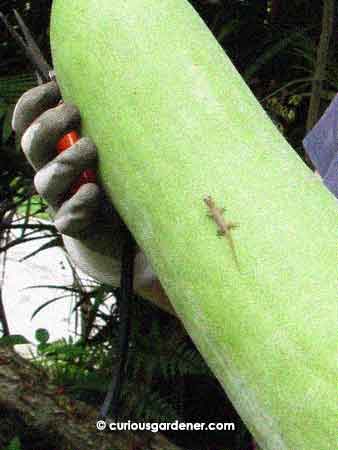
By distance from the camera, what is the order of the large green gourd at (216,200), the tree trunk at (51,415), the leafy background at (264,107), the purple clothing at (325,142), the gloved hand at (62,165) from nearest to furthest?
1. the large green gourd at (216,200)
2. the gloved hand at (62,165)
3. the purple clothing at (325,142)
4. the tree trunk at (51,415)
5. the leafy background at (264,107)

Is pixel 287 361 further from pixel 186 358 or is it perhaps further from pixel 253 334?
pixel 186 358

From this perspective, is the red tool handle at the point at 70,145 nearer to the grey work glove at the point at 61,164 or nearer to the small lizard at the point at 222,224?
the grey work glove at the point at 61,164

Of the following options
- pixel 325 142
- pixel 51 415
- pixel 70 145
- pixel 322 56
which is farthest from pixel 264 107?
pixel 70 145

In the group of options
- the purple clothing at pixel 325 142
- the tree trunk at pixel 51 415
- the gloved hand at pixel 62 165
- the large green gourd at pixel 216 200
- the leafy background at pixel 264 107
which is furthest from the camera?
the leafy background at pixel 264 107

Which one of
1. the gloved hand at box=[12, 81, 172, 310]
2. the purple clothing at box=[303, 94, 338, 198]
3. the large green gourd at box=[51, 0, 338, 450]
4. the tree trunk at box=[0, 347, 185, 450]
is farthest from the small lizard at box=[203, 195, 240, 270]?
the tree trunk at box=[0, 347, 185, 450]

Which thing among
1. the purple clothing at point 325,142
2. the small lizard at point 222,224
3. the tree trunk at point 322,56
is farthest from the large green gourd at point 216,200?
the tree trunk at point 322,56
